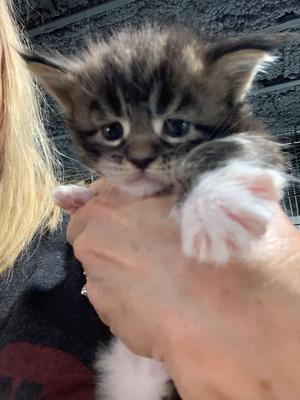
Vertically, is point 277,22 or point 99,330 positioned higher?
point 277,22

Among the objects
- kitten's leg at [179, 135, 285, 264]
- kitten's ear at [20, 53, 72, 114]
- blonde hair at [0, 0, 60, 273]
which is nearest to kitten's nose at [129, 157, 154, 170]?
kitten's leg at [179, 135, 285, 264]

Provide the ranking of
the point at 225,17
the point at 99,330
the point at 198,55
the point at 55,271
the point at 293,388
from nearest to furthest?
1. the point at 293,388
2. the point at 198,55
3. the point at 99,330
4. the point at 55,271
5. the point at 225,17

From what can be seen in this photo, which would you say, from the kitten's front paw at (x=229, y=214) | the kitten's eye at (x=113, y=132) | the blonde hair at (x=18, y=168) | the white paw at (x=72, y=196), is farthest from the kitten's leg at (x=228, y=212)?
the blonde hair at (x=18, y=168)

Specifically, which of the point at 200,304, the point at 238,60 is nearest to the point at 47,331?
the point at 200,304

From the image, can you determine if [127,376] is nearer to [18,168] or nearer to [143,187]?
[143,187]

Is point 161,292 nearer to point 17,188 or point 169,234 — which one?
point 169,234

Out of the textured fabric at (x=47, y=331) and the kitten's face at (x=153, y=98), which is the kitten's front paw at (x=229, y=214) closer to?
the kitten's face at (x=153, y=98)

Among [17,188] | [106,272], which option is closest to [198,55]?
[106,272]
